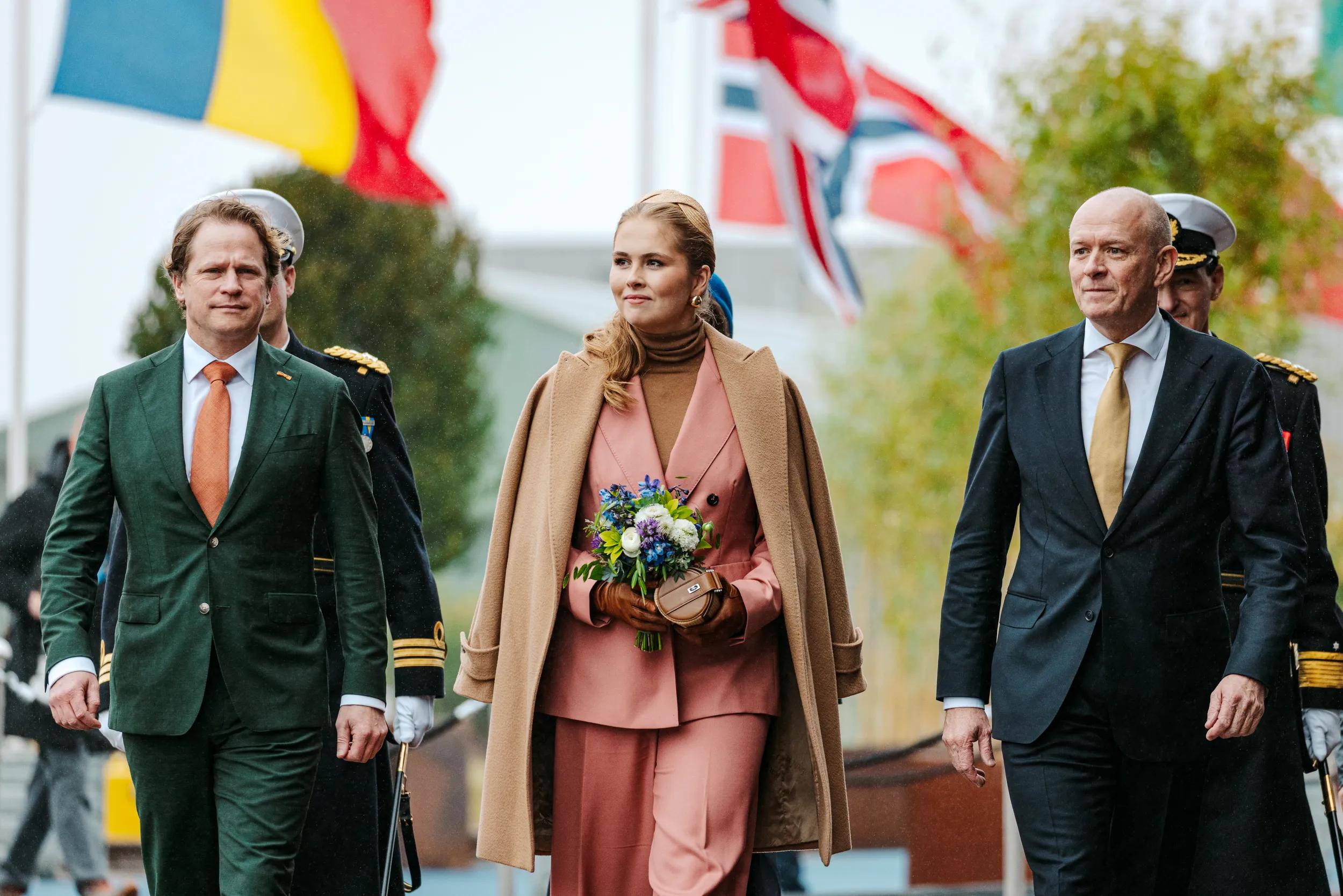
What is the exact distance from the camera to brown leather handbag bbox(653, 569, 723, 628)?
4027mm

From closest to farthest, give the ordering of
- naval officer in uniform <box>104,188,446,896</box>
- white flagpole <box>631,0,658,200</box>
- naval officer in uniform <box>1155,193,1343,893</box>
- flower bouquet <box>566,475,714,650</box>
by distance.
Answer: flower bouquet <box>566,475,714,650</box> < naval officer in uniform <box>1155,193,1343,893</box> < naval officer in uniform <box>104,188,446,896</box> < white flagpole <box>631,0,658,200</box>

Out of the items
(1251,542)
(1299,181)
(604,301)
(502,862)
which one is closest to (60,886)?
(502,862)

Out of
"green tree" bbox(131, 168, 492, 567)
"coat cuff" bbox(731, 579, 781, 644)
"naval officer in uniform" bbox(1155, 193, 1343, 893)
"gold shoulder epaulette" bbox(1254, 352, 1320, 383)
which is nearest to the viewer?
"coat cuff" bbox(731, 579, 781, 644)

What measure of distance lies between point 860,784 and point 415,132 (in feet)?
16.7

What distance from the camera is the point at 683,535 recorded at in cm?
402

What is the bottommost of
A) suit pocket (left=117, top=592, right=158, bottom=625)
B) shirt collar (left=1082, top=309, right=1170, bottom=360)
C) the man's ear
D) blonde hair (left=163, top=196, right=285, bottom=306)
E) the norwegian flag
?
suit pocket (left=117, top=592, right=158, bottom=625)

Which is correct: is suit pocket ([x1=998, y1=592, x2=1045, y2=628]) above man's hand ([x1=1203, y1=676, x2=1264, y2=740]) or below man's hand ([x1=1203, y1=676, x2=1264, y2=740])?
above

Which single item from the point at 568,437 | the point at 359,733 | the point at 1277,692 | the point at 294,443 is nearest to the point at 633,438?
the point at 568,437

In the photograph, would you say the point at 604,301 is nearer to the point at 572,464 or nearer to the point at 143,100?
the point at 143,100

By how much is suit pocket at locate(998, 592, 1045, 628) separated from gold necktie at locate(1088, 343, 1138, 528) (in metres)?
0.27

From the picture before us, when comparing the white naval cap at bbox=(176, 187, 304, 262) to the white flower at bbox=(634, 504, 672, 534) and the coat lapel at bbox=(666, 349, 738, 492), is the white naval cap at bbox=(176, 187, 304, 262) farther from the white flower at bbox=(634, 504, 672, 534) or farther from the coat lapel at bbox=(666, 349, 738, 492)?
the white flower at bbox=(634, 504, 672, 534)

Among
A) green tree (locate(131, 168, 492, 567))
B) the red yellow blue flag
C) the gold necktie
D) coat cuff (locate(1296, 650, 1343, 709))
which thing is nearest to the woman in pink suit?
the gold necktie

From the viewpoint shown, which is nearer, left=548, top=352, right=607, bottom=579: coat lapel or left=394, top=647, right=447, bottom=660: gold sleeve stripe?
left=548, top=352, right=607, bottom=579: coat lapel

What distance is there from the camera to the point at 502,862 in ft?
14.1
